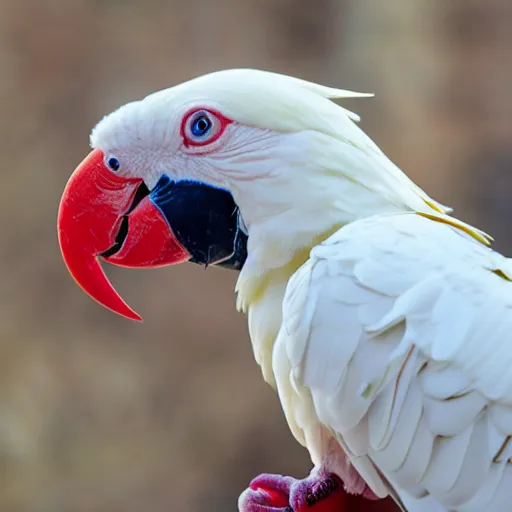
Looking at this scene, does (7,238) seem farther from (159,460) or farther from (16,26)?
(159,460)

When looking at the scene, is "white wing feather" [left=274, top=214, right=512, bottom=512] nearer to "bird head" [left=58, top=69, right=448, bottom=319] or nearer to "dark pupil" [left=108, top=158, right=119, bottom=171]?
"bird head" [left=58, top=69, right=448, bottom=319]

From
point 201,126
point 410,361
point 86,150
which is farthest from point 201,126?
point 86,150

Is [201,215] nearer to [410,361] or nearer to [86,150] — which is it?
[410,361]

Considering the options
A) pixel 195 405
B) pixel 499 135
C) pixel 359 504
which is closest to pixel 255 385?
pixel 195 405

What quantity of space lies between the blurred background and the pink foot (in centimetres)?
140

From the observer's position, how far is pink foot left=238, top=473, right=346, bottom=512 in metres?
1.03

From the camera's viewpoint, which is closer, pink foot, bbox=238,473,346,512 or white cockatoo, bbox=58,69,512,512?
white cockatoo, bbox=58,69,512,512

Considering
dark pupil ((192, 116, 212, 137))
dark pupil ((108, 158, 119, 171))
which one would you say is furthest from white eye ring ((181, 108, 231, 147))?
dark pupil ((108, 158, 119, 171))

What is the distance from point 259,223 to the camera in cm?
105

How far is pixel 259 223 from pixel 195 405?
1.55m

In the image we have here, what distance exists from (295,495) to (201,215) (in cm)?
38

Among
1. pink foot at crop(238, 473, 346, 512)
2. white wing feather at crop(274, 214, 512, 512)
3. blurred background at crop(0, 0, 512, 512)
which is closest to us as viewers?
white wing feather at crop(274, 214, 512, 512)

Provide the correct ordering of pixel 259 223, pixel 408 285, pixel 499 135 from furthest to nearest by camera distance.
A: pixel 499 135 → pixel 259 223 → pixel 408 285

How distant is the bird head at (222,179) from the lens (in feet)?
3.43
